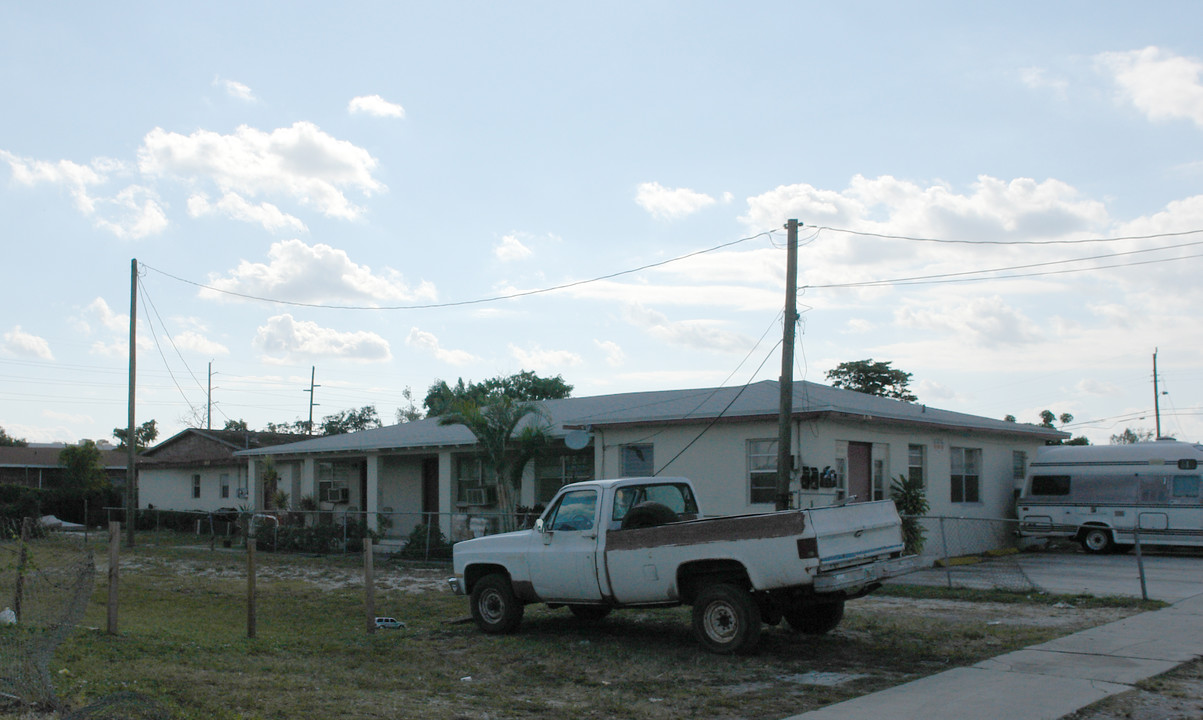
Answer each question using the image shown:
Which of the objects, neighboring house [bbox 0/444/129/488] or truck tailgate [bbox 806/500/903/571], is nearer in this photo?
truck tailgate [bbox 806/500/903/571]

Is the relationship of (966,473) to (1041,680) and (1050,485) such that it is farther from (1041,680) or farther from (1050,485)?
(1041,680)

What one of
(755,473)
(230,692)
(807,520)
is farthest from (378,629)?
(755,473)

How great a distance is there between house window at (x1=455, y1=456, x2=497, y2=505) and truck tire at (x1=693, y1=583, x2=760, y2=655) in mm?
16574

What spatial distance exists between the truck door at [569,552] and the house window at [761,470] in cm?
947

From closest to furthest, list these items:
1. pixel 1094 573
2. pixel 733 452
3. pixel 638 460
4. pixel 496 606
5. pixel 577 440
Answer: pixel 496 606 → pixel 1094 573 → pixel 733 452 → pixel 638 460 → pixel 577 440

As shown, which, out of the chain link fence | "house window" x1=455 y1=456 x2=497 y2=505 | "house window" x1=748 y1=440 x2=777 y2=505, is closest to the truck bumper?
the chain link fence

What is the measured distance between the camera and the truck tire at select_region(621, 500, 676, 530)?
11281 mm

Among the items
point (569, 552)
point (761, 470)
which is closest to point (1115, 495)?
point (761, 470)

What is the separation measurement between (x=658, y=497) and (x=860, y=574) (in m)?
2.78

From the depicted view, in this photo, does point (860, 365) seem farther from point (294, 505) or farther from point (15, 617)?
point (15, 617)

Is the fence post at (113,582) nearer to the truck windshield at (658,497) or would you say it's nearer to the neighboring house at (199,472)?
the truck windshield at (658,497)

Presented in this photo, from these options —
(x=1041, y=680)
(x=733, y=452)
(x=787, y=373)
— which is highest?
(x=787, y=373)

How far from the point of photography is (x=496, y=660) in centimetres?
1046

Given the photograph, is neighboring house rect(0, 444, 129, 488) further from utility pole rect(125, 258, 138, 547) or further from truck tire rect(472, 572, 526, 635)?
truck tire rect(472, 572, 526, 635)
